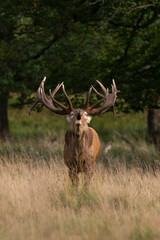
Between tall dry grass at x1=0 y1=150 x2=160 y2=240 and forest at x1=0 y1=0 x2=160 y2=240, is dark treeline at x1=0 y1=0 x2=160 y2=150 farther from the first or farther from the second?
tall dry grass at x1=0 y1=150 x2=160 y2=240

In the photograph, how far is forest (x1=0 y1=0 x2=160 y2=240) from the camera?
5797mm

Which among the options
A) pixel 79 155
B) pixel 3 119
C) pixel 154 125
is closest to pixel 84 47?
pixel 154 125

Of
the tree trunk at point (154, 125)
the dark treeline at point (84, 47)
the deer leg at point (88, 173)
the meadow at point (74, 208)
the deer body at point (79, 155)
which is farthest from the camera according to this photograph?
the tree trunk at point (154, 125)

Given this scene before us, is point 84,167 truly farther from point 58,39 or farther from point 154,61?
point 58,39

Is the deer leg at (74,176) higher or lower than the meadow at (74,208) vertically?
higher

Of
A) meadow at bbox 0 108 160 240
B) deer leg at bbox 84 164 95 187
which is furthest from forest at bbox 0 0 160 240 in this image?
deer leg at bbox 84 164 95 187

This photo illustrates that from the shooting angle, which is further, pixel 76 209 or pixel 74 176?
pixel 74 176

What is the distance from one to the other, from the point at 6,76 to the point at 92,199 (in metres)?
7.66

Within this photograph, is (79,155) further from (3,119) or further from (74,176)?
(3,119)

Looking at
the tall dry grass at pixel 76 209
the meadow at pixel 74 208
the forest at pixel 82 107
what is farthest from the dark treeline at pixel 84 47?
the tall dry grass at pixel 76 209

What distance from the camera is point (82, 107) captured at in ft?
39.8

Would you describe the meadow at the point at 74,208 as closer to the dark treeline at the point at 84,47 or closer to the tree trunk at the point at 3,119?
the dark treeline at the point at 84,47

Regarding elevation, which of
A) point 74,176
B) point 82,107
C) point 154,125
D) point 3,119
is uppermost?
point 82,107

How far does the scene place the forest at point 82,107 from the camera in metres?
5.80
